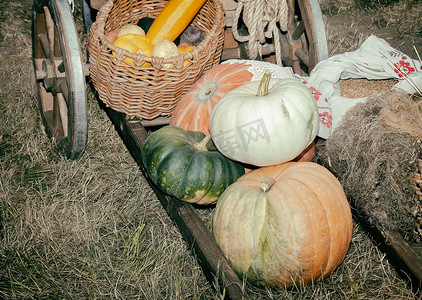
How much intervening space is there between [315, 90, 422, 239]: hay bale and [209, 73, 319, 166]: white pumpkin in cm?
24

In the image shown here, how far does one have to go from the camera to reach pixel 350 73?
2773 mm

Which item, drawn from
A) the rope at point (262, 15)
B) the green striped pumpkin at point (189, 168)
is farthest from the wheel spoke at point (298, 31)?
the green striped pumpkin at point (189, 168)

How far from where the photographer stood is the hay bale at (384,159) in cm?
186

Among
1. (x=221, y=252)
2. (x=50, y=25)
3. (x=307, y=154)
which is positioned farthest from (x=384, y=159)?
(x=50, y=25)

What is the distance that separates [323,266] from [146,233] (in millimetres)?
972

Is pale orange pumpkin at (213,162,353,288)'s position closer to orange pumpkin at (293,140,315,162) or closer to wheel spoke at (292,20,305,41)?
orange pumpkin at (293,140,315,162)

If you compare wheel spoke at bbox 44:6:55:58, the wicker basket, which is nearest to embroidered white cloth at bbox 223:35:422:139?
the wicker basket

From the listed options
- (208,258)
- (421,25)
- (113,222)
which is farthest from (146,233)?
(421,25)

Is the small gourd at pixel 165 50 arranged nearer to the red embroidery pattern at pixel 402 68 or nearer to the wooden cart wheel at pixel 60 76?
the wooden cart wheel at pixel 60 76

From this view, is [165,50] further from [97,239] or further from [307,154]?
[97,239]

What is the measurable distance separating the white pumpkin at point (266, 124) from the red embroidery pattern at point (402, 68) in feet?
A: 3.37

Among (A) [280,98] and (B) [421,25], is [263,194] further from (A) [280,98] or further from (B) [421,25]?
(B) [421,25]

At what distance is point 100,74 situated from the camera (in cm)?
247

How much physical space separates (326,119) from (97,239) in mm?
1345
